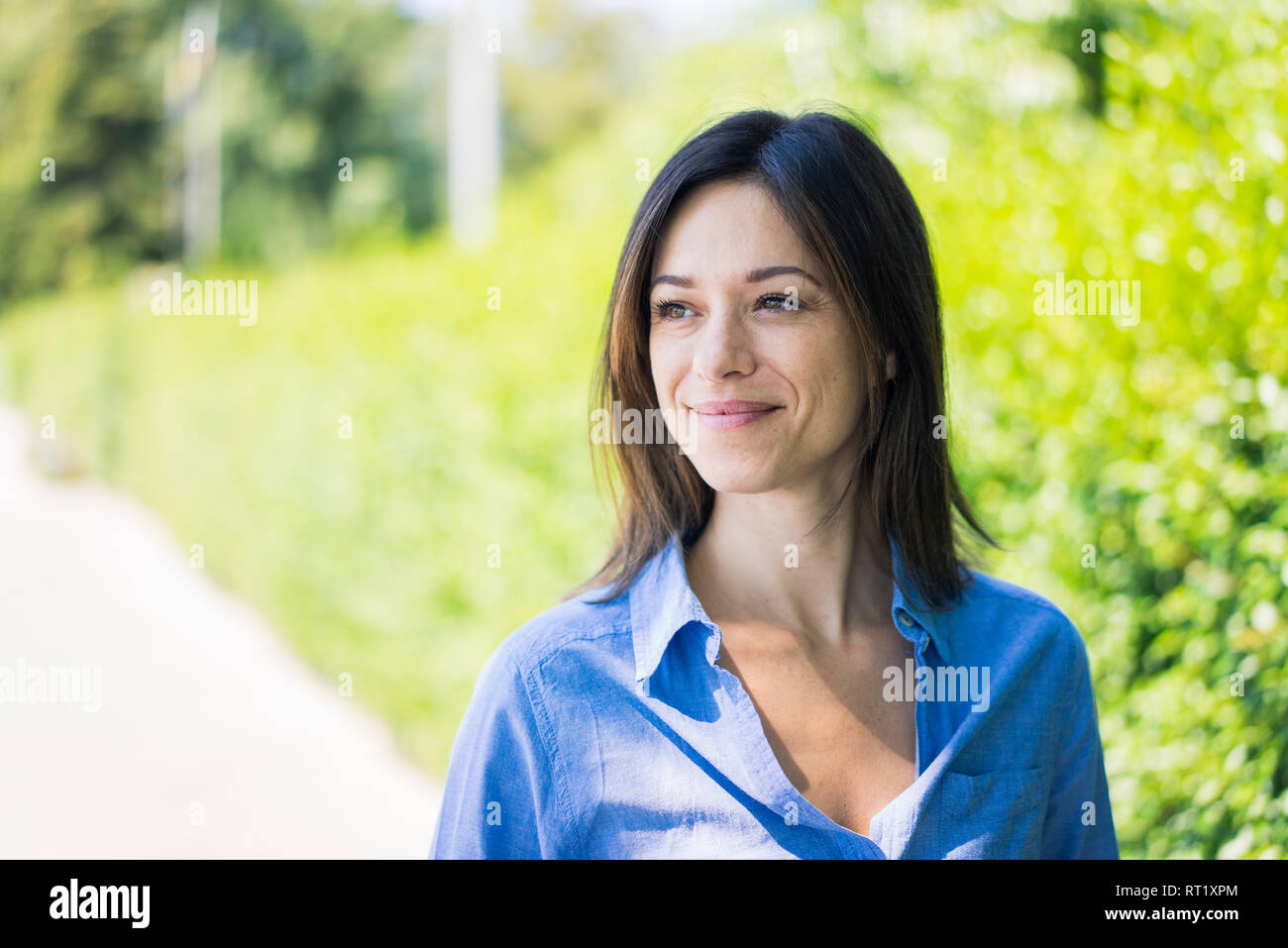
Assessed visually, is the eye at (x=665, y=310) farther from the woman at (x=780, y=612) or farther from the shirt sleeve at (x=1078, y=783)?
the shirt sleeve at (x=1078, y=783)

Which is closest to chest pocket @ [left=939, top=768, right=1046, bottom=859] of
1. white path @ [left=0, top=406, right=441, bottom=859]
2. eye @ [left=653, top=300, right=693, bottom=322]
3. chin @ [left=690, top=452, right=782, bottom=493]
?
chin @ [left=690, top=452, right=782, bottom=493]

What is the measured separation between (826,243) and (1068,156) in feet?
7.63

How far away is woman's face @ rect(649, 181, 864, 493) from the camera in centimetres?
173

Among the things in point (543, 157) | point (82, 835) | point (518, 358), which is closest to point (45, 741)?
point (82, 835)

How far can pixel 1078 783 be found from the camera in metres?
1.98

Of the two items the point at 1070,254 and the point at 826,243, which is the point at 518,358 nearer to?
the point at 1070,254

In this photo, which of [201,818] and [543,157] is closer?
[201,818]

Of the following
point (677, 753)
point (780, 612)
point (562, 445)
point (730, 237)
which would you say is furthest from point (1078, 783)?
point (562, 445)

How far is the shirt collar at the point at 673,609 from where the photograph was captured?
1.74 metres

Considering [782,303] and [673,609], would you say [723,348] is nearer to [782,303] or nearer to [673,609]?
[782,303]

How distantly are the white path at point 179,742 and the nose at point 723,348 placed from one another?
150 inches

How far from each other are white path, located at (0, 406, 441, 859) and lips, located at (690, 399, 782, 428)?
3.76 m

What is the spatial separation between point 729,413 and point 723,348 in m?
0.11
